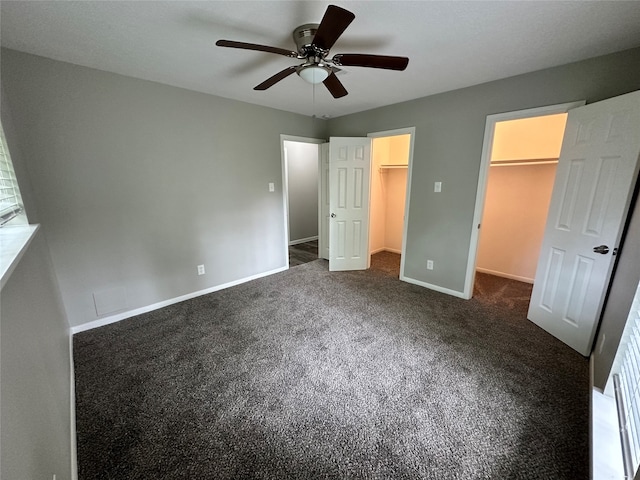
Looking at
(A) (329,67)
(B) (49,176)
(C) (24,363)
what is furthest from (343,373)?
(B) (49,176)

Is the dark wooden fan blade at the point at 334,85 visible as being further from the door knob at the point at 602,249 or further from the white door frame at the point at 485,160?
the door knob at the point at 602,249

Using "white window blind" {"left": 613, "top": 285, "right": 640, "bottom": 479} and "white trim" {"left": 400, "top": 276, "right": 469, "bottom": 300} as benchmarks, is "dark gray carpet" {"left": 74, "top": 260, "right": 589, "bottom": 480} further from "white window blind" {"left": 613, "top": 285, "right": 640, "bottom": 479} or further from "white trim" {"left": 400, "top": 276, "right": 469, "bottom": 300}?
"white trim" {"left": 400, "top": 276, "right": 469, "bottom": 300}

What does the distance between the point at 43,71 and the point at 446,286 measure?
175 inches

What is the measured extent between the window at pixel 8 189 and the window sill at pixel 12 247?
0.09 meters

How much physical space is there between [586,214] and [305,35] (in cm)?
256

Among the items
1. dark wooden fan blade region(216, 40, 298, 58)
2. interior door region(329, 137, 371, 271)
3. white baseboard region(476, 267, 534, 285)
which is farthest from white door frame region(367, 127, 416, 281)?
dark wooden fan blade region(216, 40, 298, 58)

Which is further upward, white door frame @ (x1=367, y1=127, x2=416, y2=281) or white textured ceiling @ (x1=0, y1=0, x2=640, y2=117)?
white textured ceiling @ (x1=0, y1=0, x2=640, y2=117)

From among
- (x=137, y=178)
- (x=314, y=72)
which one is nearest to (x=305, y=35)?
(x=314, y=72)

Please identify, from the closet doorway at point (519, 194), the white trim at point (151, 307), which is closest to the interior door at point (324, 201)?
the white trim at point (151, 307)

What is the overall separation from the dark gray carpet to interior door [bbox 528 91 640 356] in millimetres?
291

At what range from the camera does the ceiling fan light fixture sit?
5.70 ft

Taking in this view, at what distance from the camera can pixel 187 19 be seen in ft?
5.20

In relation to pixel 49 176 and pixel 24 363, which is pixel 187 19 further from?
pixel 24 363

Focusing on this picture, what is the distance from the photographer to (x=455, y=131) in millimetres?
2885
